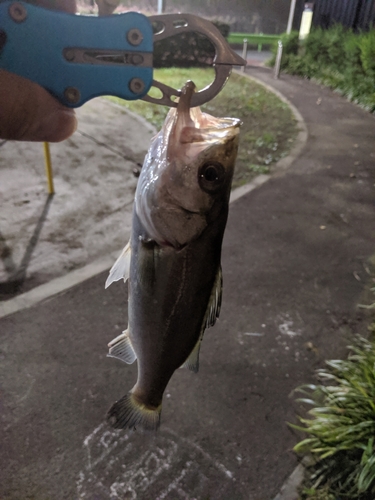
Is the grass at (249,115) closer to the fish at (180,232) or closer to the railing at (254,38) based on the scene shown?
the railing at (254,38)

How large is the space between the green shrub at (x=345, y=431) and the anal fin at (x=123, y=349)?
1.86 meters

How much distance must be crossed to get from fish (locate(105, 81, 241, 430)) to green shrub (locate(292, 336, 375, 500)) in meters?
1.85

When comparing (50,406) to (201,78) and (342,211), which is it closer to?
(342,211)

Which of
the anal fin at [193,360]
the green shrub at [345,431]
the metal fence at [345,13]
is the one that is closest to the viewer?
the anal fin at [193,360]

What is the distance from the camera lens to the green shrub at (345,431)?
109 inches

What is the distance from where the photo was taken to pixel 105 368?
3645 mm

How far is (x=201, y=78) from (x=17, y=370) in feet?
33.5

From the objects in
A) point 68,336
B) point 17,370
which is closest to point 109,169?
point 68,336

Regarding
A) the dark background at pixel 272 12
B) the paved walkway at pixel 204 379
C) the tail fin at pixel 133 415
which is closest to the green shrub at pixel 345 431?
the paved walkway at pixel 204 379

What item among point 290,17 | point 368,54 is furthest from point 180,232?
point 290,17

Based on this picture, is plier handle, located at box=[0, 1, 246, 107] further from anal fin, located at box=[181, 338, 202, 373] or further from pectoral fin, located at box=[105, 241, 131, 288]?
anal fin, located at box=[181, 338, 202, 373]

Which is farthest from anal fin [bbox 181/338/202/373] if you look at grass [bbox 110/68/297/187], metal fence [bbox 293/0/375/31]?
metal fence [bbox 293/0/375/31]

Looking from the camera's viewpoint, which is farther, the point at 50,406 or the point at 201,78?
the point at 201,78

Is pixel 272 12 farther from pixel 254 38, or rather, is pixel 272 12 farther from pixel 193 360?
pixel 193 360
